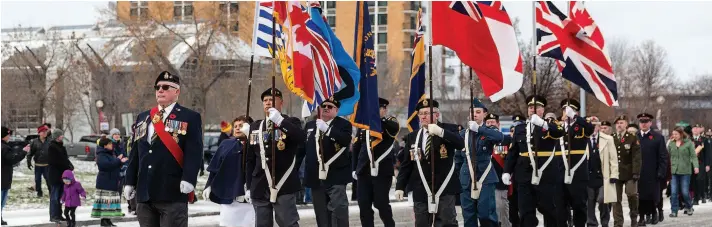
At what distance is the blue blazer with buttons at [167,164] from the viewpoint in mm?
11766

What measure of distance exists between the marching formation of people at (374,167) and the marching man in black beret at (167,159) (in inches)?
0.4

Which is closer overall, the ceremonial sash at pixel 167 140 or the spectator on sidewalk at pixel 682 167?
the ceremonial sash at pixel 167 140

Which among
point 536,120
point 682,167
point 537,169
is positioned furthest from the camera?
point 682,167

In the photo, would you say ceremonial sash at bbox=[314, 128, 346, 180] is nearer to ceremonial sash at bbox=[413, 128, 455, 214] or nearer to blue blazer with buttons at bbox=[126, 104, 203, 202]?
ceremonial sash at bbox=[413, 128, 455, 214]

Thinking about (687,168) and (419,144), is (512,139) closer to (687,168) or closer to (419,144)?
(419,144)

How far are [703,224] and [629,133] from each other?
195 centimetres

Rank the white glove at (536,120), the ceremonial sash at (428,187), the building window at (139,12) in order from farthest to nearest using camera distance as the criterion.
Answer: the building window at (139,12), the white glove at (536,120), the ceremonial sash at (428,187)

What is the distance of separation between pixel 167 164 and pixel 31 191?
19.9 m

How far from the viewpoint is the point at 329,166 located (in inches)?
617

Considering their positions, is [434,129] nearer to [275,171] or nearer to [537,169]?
[275,171]

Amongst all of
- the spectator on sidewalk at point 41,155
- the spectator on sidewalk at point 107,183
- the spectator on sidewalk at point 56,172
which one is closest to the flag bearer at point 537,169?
the spectator on sidewalk at point 107,183

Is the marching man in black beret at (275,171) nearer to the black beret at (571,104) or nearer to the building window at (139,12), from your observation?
the black beret at (571,104)

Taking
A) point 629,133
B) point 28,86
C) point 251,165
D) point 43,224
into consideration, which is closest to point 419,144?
point 251,165

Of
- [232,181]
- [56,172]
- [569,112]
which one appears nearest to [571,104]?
[569,112]
